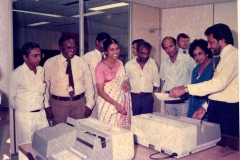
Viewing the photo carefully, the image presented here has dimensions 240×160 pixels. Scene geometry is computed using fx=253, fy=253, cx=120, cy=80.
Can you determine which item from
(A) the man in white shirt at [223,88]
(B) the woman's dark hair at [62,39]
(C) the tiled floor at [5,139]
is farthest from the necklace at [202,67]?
(C) the tiled floor at [5,139]

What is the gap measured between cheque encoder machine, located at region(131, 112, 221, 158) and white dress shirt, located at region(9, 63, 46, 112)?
111 cm

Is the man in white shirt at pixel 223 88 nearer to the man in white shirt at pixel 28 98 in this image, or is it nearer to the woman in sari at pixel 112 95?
the woman in sari at pixel 112 95

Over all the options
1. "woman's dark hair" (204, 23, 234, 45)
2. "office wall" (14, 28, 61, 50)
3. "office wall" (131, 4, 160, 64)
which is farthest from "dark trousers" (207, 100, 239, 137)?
"office wall" (131, 4, 160, 64)

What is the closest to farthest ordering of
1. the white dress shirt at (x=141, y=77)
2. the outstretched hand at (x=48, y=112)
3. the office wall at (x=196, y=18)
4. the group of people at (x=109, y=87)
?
1. the group of people at (x=109, y=87)
2. the outstretched hand at (x=48, y=112)
3. the white dress shirt at (x=141, y=77)
4. the office wall at (x=196, y=18)

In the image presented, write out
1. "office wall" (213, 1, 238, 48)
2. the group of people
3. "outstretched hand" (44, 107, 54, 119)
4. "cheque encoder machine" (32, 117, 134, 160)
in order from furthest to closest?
1. "office wall" (213, 1, 238, 48)
2. "outstretched hand" (44, 107, 54, 119)
3. the group of people
4. "cheque encoder machine" (32, 117, 134, 160)

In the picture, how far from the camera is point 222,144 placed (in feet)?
4.48

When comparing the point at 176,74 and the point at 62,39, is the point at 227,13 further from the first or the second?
the point at 62,39

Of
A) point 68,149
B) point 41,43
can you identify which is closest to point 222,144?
point 68,149

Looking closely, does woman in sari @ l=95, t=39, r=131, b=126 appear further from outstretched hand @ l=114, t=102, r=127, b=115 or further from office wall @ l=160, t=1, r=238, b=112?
office wall @ l=160, t=1, r=238, b=112

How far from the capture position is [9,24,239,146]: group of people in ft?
5.19

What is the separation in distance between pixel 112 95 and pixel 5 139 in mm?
1295

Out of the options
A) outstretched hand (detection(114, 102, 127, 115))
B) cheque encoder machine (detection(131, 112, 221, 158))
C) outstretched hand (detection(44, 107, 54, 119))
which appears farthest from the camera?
outstretched hand (detection(44, 107, 54, 119))

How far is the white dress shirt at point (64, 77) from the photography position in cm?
244

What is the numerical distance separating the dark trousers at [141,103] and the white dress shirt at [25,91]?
1.11 meters
